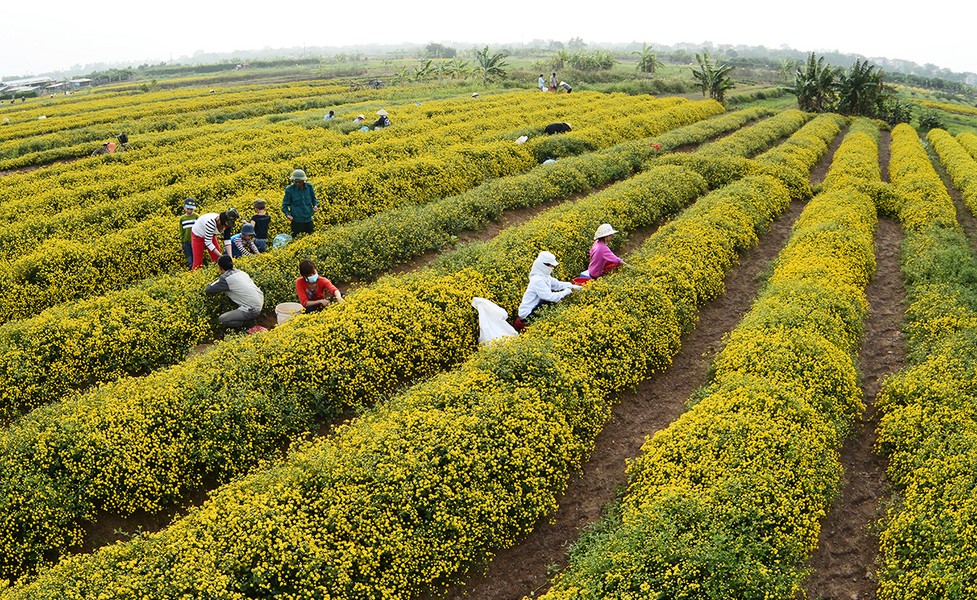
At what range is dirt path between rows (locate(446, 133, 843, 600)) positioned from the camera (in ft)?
22.2

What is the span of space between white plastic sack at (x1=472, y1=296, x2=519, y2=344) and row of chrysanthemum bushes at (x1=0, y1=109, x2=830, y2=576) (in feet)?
1.28

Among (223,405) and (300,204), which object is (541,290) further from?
(300,204)

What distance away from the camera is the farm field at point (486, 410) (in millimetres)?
6195

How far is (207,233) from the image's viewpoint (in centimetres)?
1270

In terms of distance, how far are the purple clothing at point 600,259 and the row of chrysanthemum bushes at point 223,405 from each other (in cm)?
133

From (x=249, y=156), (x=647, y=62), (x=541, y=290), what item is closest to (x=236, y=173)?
(x=249, y=156)

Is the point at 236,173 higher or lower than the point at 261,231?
higher

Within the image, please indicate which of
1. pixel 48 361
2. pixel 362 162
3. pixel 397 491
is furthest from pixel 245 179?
pixel 397 491

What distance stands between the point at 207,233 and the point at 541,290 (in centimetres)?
748

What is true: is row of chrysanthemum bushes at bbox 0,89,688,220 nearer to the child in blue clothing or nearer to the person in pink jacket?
the child in blue clothing

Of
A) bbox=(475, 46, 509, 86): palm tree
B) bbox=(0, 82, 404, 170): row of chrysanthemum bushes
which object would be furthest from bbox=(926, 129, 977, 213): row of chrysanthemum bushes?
bbox=(475, 46, 509, 86): palm tree

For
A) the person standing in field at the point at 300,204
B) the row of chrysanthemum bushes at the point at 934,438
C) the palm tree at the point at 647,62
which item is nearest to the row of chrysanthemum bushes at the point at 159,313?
the person standing in field at the point at 300,204

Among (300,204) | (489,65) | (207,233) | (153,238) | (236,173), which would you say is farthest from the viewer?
(489,65)

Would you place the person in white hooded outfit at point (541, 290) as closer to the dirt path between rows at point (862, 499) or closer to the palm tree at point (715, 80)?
the dirt path between rows at point (862, 499)
